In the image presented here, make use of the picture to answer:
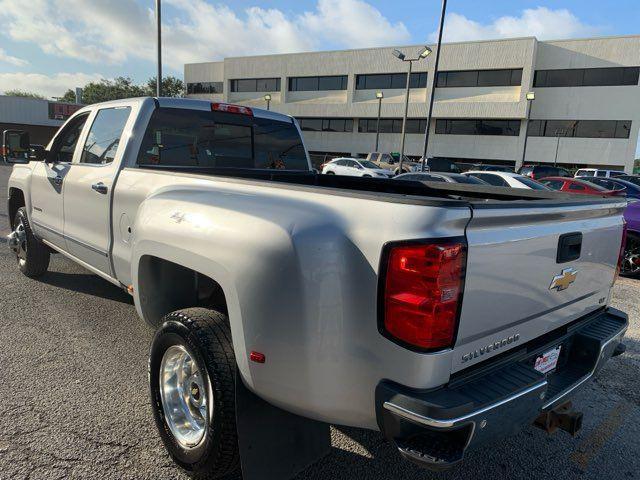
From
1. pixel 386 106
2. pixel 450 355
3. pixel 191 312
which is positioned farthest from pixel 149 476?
pixel 386 106

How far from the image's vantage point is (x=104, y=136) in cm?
386

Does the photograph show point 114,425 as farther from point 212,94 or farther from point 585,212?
point 212,94

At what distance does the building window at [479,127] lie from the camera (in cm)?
3994

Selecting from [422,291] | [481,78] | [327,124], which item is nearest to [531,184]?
[422,291]

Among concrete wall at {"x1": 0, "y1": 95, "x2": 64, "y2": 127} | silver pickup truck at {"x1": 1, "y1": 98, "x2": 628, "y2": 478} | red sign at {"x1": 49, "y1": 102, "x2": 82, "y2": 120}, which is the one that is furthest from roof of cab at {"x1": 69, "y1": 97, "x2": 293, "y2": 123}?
red sign at {"x1": 49, "y1": 102, "x2": 82, "y2": 120}

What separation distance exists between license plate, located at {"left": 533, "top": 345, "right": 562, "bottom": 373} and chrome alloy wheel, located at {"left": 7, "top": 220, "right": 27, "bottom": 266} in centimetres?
527

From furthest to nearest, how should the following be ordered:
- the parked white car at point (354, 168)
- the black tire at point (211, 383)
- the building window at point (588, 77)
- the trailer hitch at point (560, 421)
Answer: the building window at point (588, 77)
the parked white car at point (354, 168)
the trailer hitch at point (560, 421)
the black tire at point (211, 383)

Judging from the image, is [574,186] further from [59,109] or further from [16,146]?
[59,109]

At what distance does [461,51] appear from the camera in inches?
1588

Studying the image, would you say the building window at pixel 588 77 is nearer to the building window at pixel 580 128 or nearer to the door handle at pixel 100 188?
the building window at pixel 580 128

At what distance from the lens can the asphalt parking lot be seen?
2.50 metres

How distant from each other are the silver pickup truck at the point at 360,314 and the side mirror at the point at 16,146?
2736mm

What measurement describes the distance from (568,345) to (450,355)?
3.76 feet

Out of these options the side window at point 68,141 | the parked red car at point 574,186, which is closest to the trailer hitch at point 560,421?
the side window at point 68,141
